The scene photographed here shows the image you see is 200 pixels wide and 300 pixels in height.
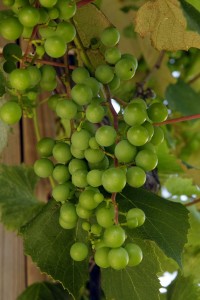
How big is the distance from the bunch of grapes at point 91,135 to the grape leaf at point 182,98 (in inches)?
23.7

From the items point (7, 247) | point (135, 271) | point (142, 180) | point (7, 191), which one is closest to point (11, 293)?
point (7, 247)

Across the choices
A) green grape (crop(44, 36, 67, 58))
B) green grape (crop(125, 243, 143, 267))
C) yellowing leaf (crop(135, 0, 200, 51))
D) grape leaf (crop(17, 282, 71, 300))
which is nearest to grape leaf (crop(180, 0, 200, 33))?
yellowing leaf (crop(135, 0, 200, 51))

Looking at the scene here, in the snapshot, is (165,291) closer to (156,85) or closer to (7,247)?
(7,247)

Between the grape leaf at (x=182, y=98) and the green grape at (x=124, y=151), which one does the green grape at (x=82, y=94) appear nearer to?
the green grape at (x=124, y=151)

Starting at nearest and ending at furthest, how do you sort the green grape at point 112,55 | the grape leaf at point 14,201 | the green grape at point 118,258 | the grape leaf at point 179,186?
the green grape at point 118,258 → the green grape at point 112,55 → the grape leaf at point 14,201 → the grape leaf at point 179,186

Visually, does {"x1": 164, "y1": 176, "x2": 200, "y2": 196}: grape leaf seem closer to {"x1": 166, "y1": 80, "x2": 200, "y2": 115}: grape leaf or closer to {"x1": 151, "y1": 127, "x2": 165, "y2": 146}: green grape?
{"x1": 166, "y1": 80, "x2": 200, "y2": 115}: grape leaf

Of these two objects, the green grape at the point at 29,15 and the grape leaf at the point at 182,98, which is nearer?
the green grape at the point at 29,15

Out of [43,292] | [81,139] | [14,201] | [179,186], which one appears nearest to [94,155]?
[81,139]

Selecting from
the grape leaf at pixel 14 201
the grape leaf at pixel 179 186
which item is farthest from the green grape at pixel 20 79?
the grape leaf at pixel 179 186

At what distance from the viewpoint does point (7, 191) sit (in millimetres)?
925

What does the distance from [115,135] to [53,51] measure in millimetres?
105

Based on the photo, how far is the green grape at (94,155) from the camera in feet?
1.97

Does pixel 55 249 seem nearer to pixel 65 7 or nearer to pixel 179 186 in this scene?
pixel 65 7

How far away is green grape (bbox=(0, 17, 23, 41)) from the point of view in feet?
1.94
